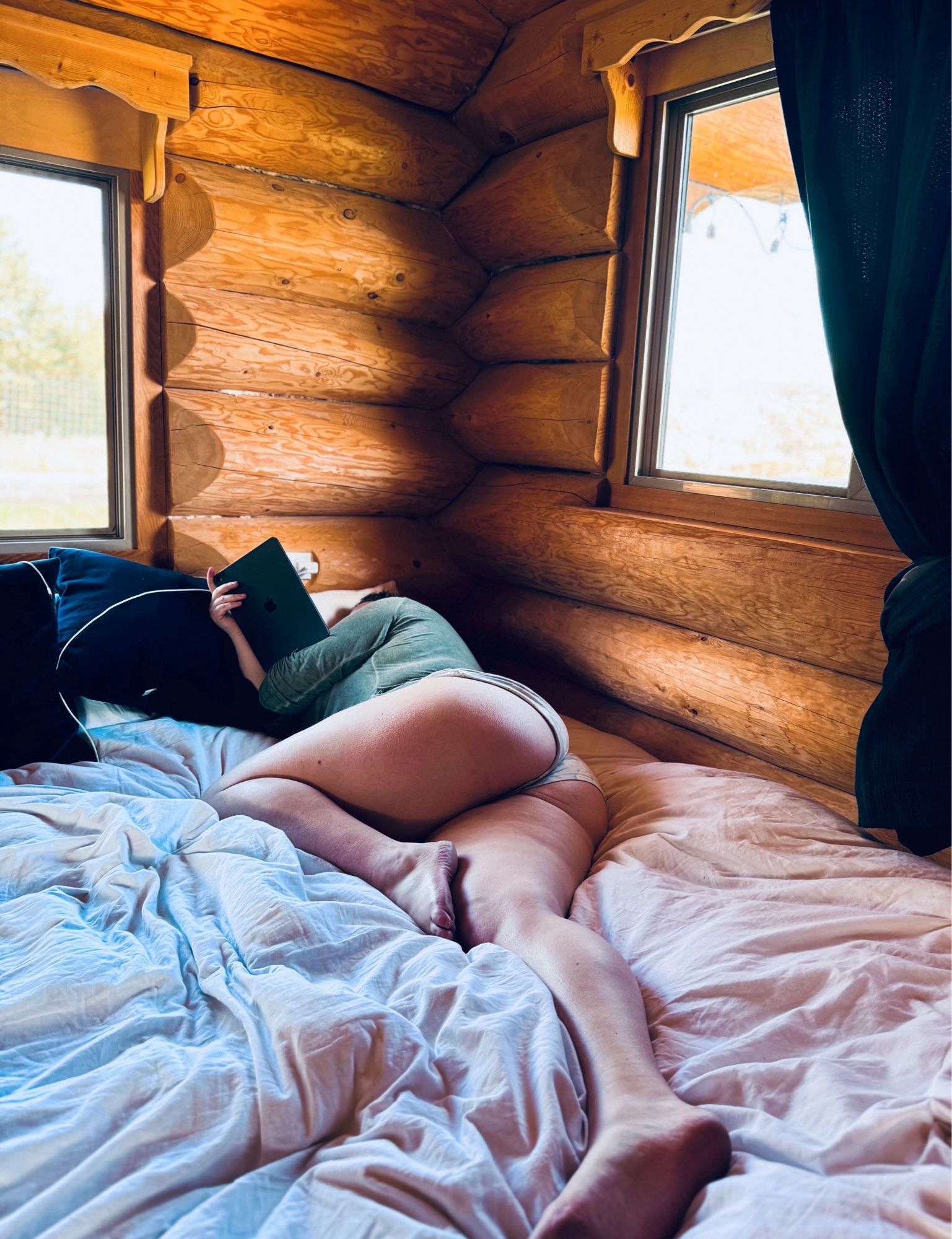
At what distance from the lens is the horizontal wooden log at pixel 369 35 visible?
8.83 ft

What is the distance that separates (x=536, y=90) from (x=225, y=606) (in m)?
1.93

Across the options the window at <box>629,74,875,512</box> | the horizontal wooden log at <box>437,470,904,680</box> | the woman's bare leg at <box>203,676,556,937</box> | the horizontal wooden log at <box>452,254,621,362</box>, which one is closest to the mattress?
the woman's bare leg at <box>203,676,556,937</box>

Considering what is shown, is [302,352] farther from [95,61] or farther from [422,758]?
[422,758]

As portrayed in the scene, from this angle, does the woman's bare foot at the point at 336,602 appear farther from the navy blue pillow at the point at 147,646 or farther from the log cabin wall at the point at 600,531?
the log cabin wall at the point at 600,531

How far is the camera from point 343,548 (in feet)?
10.9

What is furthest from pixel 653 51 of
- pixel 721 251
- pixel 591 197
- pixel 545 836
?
pixel 545 836

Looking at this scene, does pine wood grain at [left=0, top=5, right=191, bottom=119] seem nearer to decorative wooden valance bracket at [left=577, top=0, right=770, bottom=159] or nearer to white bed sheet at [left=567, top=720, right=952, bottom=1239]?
decorative wooden valance bracket at [left=577, top=0, right=770, bottom=159]

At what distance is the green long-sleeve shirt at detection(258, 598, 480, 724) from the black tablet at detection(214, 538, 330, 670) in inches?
1.7

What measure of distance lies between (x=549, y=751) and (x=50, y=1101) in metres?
1.21

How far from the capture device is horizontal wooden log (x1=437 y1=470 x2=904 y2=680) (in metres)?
2.14

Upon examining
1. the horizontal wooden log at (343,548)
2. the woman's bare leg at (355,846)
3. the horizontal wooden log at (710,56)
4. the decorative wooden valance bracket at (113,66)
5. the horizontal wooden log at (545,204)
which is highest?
the horizontal wooden log at (710,56)

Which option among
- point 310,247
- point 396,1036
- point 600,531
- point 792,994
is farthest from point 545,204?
point 396,1036

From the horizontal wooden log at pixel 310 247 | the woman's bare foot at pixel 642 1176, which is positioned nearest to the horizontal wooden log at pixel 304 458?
the horizontal wooden log at pixel 310 247

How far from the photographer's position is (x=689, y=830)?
1906mm
